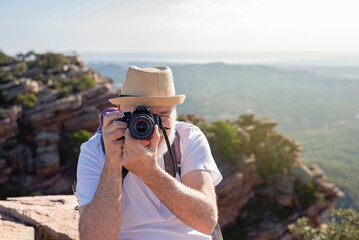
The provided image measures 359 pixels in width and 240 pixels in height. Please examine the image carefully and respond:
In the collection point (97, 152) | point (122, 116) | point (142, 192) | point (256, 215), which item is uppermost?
point (122, 116)

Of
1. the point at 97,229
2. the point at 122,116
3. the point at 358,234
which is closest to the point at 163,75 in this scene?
the point at 122,116

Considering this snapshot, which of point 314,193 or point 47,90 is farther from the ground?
point 47,90

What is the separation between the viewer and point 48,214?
422 centimetres

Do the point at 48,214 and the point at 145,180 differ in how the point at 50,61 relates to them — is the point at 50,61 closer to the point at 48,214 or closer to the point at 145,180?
the point at 48,214

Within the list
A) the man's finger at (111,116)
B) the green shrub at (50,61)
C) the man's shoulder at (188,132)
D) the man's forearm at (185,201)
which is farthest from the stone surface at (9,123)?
the man's forearm at (185,201)

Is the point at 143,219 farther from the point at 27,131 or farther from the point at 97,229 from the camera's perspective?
the point at 27,131

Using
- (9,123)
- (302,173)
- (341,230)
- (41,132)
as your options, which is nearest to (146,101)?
(341,230)

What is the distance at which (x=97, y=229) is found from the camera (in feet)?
7.92

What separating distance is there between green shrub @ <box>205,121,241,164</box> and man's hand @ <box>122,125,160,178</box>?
94.6 ft

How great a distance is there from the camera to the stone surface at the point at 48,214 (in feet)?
12.9

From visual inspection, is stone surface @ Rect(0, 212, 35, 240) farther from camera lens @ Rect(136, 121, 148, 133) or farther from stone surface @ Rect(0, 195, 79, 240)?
camera lens @ Rect(136, 121, 148, 133)

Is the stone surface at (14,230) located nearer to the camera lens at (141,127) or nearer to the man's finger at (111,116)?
the man's finger at (111,116)

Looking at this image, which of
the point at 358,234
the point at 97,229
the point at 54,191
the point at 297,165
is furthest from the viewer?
the point at 297,165

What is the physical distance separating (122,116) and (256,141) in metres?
34.5
